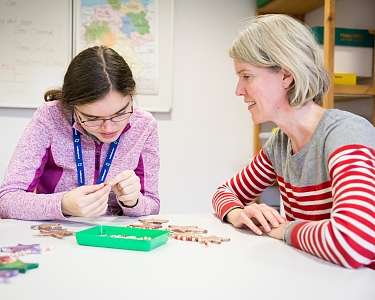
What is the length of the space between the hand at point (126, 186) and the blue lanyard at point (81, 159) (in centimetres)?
17

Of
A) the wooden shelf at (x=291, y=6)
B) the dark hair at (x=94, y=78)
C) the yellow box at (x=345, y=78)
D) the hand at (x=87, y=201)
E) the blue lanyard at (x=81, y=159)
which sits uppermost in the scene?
the wooden shelf at (x=291, y=6)

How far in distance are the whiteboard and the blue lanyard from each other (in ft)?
4.33

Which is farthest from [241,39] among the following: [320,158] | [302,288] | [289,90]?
[302,288]

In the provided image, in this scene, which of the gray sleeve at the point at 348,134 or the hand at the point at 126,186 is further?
the hand at the point at 126,186

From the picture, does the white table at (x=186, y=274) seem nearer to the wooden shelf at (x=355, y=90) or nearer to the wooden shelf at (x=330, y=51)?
the wooden shelf at (x=330, y=51)

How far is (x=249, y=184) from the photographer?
1.53 metres

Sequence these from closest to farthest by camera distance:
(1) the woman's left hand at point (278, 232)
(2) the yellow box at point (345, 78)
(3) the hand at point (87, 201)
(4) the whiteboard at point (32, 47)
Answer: (1) the woman's left hand at point (278, 232) < (3) the hand at point (87, 201) < (2) the yellow box at point (345, 78) < (4) the whiteboard at point (32, 47)

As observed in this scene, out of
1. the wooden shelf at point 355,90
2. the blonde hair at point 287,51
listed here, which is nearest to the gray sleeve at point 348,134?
the blonde hair at point 287,51

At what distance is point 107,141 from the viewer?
152 centimetres

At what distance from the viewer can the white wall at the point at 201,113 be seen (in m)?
2.94

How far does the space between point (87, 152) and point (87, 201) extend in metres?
0.33

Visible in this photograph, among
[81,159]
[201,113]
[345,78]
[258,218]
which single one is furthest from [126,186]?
[201,113]

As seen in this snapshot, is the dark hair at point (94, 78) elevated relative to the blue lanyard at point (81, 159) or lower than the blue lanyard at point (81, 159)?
elevated

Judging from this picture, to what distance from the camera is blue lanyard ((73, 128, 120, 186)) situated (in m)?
1.53
